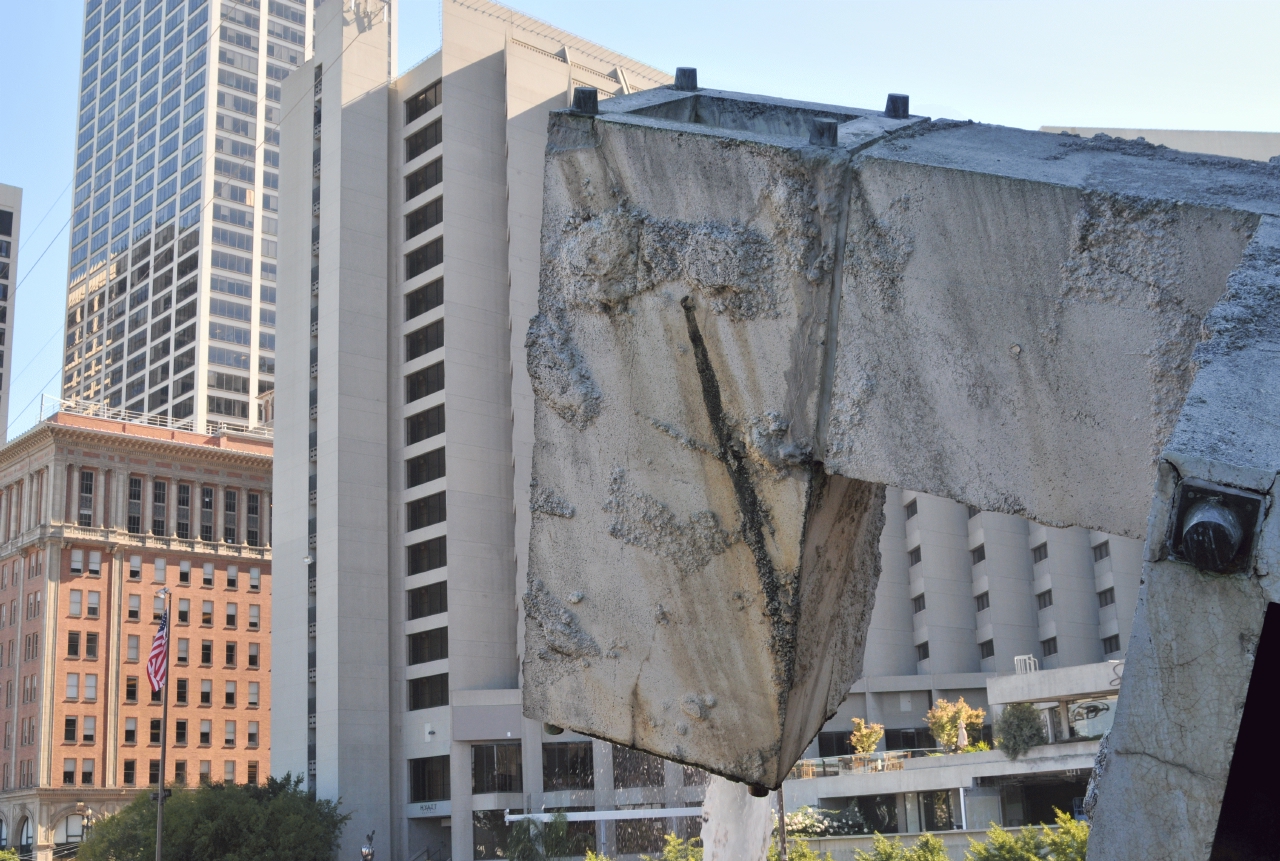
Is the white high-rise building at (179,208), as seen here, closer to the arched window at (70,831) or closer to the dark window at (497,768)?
the arched window at (70,831)

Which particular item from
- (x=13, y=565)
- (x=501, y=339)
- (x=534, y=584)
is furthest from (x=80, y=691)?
(x=534, y=584)

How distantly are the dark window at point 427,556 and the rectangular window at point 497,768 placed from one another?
8.17 meters

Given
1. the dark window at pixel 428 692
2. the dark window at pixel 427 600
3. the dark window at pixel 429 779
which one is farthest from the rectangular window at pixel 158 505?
the dark window at pixel 429 779

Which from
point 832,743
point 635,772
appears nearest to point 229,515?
point 832,743

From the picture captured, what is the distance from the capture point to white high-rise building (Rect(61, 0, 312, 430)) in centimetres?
11375

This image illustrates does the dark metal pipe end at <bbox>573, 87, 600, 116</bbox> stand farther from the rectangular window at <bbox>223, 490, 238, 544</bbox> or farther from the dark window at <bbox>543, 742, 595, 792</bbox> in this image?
the rectangular window at <bbox>223, 490, 238, 544</bbox>

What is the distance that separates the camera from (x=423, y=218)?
63.3 m

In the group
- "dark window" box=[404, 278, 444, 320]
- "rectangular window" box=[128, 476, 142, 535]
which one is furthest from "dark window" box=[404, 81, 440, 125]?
"rectangular window" box=[128, 476, 142, 535]

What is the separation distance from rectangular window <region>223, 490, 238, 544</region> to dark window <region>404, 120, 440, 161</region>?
3907 centimetres

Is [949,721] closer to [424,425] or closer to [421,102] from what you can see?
[424,425]

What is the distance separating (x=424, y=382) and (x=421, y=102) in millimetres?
14104

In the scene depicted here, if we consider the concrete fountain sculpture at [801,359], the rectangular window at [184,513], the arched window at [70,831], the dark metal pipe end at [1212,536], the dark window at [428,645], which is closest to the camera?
the dark metal pipe end at [1212,536]

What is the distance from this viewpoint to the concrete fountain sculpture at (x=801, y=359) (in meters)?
3.56

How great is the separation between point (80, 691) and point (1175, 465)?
91.5 metres
